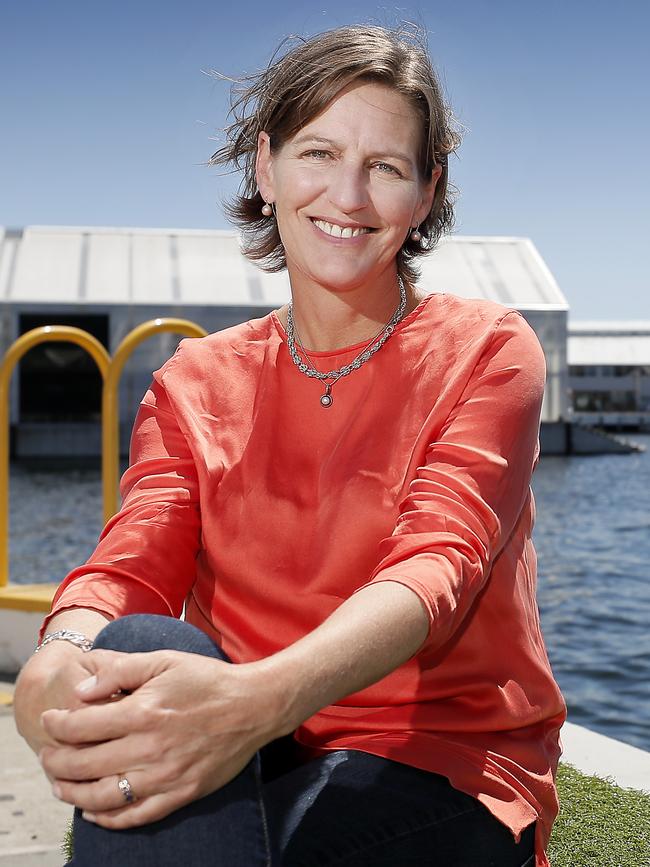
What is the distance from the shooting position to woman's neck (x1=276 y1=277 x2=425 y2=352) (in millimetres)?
1465

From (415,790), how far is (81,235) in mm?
27846

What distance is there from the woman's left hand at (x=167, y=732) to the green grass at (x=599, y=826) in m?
1.20

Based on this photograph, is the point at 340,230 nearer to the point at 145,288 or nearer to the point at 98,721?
the point at 98,721

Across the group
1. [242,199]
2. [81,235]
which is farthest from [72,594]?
[81,235]

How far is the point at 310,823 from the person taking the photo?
1.05 metres

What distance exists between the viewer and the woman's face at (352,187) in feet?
4.45

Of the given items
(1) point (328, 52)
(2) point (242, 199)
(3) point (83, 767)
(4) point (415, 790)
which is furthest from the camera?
(2) point (242, 199)

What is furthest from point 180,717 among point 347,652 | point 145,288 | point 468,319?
point 145,288

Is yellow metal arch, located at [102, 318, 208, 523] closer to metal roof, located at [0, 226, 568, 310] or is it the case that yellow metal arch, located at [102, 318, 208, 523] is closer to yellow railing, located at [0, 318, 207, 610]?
yellow railing, located at [0, 318, 207, 610]

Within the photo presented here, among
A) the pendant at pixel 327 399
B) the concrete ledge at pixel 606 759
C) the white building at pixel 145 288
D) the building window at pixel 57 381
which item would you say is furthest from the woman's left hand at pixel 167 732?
the building window at pixel 57 381

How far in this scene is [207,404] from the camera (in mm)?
1468

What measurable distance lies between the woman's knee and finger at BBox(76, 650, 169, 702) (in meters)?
0.03

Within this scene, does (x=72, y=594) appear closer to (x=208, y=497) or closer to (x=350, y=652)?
(x=208, y=497)

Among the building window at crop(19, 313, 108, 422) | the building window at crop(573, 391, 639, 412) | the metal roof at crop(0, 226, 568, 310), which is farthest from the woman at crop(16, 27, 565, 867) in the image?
the building window at crop(573, 391, 639, 412)
